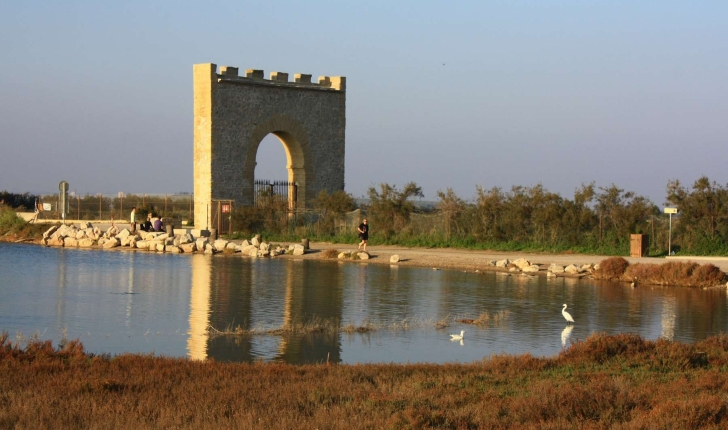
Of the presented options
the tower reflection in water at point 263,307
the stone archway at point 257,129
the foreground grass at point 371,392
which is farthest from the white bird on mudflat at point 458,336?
the stone archway at point 257,129

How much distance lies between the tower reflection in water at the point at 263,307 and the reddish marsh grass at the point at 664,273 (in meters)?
7.47

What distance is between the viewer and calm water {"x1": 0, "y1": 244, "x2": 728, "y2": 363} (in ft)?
46.2

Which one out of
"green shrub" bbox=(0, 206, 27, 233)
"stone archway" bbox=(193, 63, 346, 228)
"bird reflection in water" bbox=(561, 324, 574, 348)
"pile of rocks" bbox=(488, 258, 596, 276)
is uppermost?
"stone archway" bbox=(193, 63, 346, 228)

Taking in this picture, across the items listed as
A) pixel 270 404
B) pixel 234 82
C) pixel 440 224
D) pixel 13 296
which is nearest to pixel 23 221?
pixel 234 82

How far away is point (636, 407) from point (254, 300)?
11.8 metres

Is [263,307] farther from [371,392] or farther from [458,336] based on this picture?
[371,392]

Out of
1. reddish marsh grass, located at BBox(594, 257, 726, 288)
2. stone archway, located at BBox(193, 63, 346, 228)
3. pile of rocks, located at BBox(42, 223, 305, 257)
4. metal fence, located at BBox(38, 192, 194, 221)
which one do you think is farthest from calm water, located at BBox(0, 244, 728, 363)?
metal fence, located at BBox(38, 192, 194, 221)

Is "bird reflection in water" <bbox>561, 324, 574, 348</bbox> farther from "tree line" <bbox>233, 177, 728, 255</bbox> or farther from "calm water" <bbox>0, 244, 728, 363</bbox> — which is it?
"tree line" <bbox>233, 177, 728, 255</bbox>

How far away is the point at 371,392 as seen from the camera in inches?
381

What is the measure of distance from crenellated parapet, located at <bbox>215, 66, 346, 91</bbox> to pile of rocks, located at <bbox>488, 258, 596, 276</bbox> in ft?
53.5

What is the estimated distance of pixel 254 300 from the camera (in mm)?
19547

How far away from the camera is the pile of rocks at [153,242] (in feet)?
106

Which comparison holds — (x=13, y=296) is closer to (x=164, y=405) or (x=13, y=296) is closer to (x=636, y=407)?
(x=164, y=405)

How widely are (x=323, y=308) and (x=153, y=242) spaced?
18.8 m
